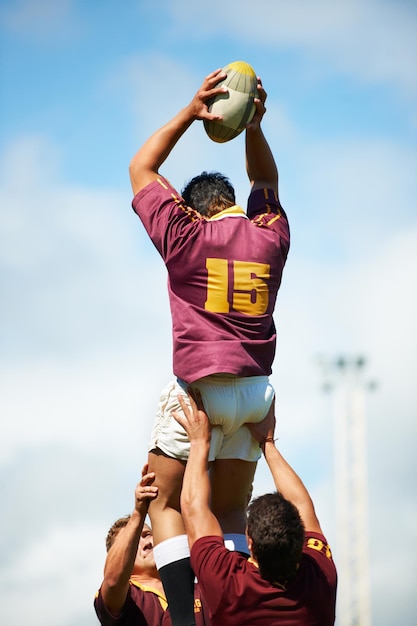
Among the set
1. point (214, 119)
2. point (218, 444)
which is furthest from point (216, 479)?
point (214, 119)

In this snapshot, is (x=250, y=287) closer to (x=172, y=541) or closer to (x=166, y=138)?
(x=166, y=138)

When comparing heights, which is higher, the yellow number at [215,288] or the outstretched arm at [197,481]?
the yellow number at [215,288]

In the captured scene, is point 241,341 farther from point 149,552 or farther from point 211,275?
point 149,552

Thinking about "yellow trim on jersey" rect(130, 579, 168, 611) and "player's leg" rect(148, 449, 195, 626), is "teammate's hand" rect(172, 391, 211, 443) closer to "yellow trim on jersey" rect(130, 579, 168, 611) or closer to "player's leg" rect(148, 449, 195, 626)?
"player's leg" rect(148, 449, 195, 626)

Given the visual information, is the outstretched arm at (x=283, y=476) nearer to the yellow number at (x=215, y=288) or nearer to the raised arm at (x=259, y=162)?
the yellow number at (x=215, y=288)

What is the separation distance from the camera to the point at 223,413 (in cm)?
669

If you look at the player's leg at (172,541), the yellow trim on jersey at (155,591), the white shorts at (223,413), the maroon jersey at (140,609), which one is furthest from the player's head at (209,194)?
the yellow trim on jersey at (155,591)

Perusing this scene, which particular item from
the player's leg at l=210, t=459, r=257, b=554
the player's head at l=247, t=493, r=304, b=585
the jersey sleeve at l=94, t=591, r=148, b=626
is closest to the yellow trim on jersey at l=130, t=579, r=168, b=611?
the jersey sleeve at l=94, t=591, r=148, b=626

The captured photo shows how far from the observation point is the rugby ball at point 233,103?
6.83 meters

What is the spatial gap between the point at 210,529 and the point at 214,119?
2508mm

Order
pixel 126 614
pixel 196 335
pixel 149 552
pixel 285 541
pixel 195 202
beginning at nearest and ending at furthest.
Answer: pixel 285 541 < pixel 196 335 < pixel 195 202 < pixel 126 614 < pixel 149 552

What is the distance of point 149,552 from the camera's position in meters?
8.62

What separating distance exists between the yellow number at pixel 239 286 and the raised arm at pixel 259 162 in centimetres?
85

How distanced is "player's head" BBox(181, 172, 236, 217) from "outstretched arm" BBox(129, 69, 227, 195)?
12.6 inches
